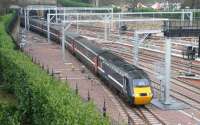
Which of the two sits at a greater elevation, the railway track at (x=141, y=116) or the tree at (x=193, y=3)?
the tree at (x=193, y=3)

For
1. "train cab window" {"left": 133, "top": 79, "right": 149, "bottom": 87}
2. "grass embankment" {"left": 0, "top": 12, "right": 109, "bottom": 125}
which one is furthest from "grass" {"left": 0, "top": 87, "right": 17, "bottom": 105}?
"train cab window" {"left": 133, "top": 79, "right": 149, "bottom": 87}

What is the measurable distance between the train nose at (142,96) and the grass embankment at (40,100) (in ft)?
25.9

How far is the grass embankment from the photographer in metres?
19.0

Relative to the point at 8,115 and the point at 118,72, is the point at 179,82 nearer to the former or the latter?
the point at 118,72

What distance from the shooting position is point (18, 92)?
29.3 m

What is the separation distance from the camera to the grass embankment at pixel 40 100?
19.0m

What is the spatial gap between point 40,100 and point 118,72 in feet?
51.9

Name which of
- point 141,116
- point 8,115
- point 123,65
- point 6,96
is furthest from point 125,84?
point 8,115

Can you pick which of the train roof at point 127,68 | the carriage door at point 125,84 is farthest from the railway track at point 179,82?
the carriage door at point 125,84

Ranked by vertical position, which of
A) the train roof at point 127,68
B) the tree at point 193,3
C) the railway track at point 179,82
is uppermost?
the tree at point 193,3

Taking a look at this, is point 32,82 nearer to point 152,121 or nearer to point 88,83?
point 152,121

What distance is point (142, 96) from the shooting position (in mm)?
34656

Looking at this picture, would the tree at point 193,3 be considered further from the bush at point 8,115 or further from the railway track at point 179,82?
the bush at point 8,115

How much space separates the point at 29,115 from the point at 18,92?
314cm
